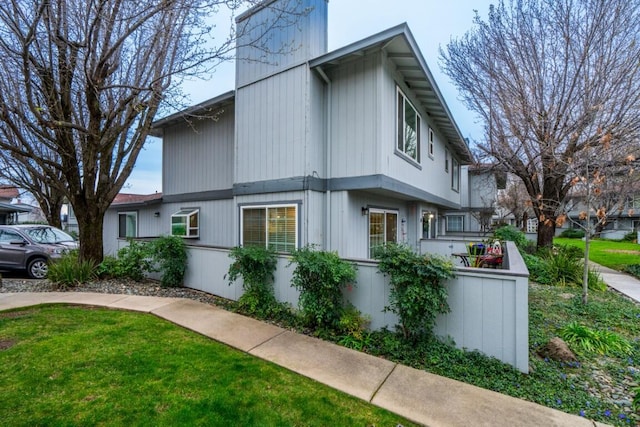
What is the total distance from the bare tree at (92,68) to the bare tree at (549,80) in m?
9.32

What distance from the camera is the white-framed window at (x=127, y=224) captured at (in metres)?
12.3

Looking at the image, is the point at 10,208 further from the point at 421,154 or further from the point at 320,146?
the point at 421,154

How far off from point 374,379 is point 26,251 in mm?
11025

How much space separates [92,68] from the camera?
22.8 ft

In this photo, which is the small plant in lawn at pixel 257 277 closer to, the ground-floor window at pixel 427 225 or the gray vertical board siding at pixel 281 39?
the gray vertical board siding at pixel 281 39

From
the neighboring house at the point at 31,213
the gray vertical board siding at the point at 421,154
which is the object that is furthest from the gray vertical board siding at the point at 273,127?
the neighboring house at the point at 31,213

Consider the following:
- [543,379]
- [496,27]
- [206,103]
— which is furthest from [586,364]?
[496,27]

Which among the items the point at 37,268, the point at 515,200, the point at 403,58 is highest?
the point at 403,58

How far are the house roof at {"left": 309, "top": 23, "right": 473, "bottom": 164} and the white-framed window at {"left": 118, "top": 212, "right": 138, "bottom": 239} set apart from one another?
10.4 metres

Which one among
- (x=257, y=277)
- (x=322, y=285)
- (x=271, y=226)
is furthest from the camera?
(x=271, y=226)

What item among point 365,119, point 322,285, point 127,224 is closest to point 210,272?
point 322,285

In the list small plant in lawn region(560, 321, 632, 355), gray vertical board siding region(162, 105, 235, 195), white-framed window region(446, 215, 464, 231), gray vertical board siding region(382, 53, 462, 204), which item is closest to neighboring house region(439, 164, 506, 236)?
white-framed window region(446, 215, 464, 231)

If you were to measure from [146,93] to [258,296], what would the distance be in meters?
6.77

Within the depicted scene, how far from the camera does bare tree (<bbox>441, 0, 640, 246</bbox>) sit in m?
8.41
